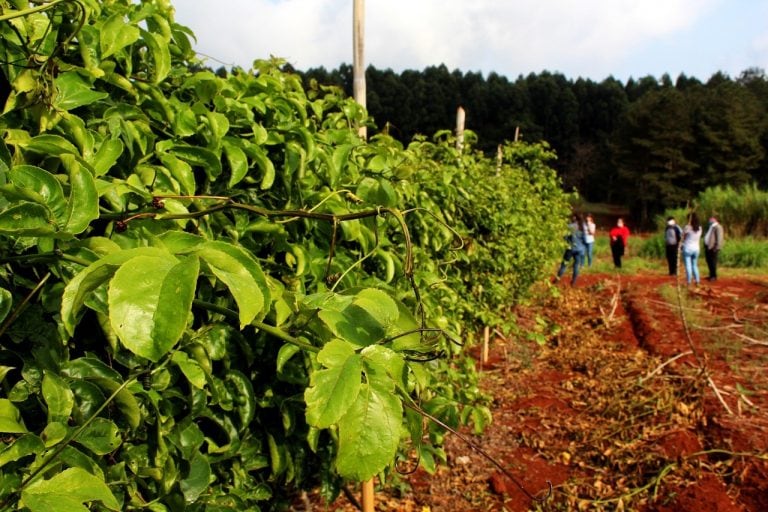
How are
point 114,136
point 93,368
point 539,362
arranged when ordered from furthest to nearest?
point 539,362 → point 114,136 → point 93,368

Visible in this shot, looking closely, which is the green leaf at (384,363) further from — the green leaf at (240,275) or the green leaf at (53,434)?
the green leaf at (53,434)

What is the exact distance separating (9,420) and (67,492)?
0.17 meters

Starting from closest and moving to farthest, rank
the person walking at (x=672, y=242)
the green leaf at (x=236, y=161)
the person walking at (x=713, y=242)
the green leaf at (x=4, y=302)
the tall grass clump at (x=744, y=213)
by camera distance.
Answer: the green leaf at (x=4, y=302) → the green leaf at (x=236, y=161) → the person walking at (x=713, y=242) → the person walking at (x=672, y=242) → the tall grass clump at (x=744, y=213)

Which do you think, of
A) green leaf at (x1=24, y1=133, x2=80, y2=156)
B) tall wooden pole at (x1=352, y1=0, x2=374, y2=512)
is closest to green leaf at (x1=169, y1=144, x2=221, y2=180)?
green leaf at (x1=24, y1=133, x2=80, y2=156)

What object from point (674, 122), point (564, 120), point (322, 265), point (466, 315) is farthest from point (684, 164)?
point (322, 265)

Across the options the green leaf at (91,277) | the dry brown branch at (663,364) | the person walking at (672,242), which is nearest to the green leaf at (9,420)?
the green leaf at (91,277)

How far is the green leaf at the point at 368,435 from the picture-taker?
2.14ft

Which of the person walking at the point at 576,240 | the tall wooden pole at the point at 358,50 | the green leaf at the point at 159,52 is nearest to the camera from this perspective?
the green leaf at the point at 159,52

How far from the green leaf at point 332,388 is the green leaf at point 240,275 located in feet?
0.36

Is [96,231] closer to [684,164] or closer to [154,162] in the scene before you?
[154,162]

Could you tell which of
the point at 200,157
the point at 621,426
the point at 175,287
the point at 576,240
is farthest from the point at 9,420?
the point at 576,240

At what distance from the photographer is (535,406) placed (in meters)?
5.21

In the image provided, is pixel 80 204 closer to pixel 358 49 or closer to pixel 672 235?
pixel 358 49

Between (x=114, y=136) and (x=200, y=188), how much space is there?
0.30m
